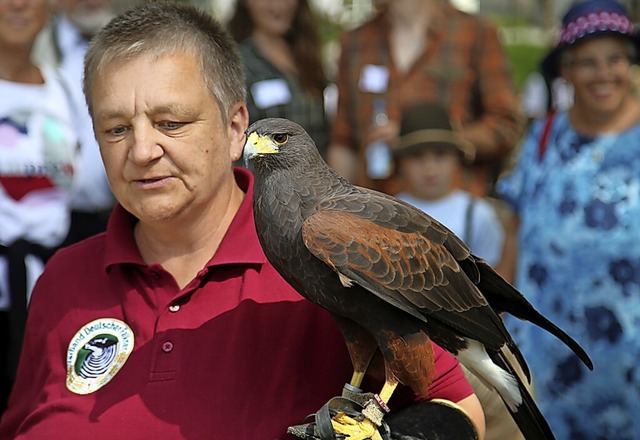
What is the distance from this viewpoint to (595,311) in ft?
12.4

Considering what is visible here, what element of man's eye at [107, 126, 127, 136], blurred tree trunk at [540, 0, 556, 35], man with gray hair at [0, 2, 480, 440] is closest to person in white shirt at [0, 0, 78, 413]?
man with gray hair at [0, 2, 480, 440]

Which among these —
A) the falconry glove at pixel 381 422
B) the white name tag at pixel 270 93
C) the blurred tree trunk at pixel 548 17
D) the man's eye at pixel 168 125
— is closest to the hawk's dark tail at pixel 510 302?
the falconry glove at pixel 381 422

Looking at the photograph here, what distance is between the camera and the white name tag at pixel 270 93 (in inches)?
177

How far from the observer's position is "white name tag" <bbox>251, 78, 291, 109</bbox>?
4488mm

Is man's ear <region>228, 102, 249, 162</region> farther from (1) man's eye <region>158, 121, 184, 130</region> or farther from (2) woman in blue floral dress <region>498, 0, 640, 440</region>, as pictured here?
(2) woman in blue floral dress <region>498, 0, 640, 440</region>

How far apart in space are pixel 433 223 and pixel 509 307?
28 cm

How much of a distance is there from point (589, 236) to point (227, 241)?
1973 millimetres

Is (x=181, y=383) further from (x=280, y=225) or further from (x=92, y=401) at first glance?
(x=280, y=225)

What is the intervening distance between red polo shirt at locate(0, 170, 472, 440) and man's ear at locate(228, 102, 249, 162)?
157mm

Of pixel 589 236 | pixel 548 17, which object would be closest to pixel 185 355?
pixel 589 236

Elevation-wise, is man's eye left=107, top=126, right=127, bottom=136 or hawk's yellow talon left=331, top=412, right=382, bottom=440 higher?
man's eye left=107, top=126, right=127, bottom=136

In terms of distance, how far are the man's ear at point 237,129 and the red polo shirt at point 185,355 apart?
0.16 m

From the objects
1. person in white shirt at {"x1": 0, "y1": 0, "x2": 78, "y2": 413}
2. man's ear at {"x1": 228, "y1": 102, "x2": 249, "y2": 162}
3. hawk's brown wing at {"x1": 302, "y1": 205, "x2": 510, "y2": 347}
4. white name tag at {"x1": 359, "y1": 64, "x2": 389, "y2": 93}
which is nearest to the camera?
hawk's brown wing at {"x1": 302, "y1": 205, "x2": 510, "y2": 347}

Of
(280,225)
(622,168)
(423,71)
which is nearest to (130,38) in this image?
(280,225)
